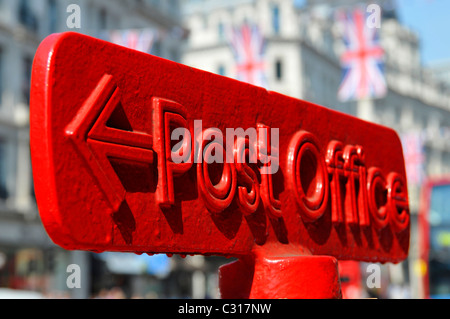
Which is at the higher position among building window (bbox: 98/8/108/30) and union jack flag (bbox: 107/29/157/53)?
building window (bbox: 98/8/108/30)

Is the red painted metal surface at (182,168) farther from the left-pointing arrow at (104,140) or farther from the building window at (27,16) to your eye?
the building window at (27,16)

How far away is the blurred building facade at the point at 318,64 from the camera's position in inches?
1895

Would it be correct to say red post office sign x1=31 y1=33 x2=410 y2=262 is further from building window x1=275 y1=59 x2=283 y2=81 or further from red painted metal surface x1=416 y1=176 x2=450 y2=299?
building window x1=275 y1=59 x2=283 y2=81

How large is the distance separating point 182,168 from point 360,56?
13.9 meters

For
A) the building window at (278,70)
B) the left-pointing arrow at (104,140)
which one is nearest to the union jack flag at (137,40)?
the left-pointing arrow at (104,140)

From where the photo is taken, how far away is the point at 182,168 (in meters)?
2.27

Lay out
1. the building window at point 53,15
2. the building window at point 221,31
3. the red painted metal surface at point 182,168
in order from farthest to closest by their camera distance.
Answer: the building window at point 221,31
the building window at point 53,15
the red painted metal surface at point 182,168

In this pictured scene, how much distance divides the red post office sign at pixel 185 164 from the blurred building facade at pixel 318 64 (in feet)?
134

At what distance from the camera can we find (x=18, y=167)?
22328 millimetres

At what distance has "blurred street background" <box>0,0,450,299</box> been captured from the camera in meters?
14.4
